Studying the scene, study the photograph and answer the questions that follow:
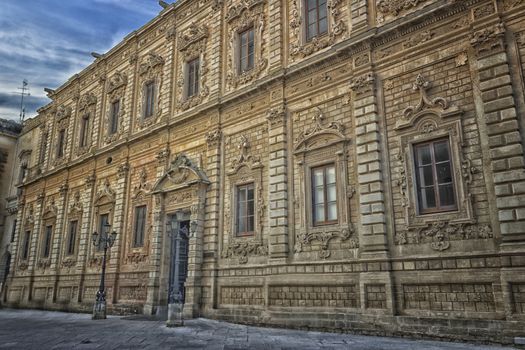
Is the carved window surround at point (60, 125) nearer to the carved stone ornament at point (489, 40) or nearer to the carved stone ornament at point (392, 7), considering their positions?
the carved stone ornament at point (392, 7)

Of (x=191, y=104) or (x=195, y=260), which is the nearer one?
(x=195, y=260)

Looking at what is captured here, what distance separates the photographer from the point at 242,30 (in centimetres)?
1456

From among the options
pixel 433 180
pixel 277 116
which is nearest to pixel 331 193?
pixel 433 180

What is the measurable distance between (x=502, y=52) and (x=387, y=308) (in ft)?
18.8

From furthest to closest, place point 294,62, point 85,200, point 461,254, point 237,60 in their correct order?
point 85,200 → point 237,60 → point 294,62 → point 461,254

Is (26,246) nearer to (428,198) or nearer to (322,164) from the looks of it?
(322,164)

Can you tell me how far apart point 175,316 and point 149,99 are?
10195 millimetres

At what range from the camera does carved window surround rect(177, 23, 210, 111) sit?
50.8ft

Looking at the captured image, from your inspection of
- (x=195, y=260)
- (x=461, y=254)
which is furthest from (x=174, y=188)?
(x=461, y=254)

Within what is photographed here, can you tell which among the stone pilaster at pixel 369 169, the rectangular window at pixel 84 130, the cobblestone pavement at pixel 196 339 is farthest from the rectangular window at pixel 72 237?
the stone pilaster at pixel 369 169

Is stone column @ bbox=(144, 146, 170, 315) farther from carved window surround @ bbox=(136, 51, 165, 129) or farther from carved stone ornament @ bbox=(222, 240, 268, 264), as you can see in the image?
carved stone ornament @ bbox=(222, 240, 268, 264)

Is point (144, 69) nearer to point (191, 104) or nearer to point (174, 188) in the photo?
point (191, 104)

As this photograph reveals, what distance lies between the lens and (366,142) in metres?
10.3

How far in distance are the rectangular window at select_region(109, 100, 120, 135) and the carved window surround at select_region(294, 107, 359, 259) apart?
11.1 m
